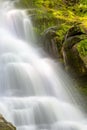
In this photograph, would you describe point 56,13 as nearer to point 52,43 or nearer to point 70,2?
point 70,2

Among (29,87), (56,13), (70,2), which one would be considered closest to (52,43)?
(29,87)

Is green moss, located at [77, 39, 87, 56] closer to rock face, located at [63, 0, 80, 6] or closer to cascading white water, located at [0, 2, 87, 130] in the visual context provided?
cascading white water, located at [0, 2, 87, 130]

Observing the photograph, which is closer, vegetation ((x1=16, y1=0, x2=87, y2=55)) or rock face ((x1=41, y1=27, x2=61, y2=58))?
rock face ((x1=41, y1=27, x2=61, y2=58))

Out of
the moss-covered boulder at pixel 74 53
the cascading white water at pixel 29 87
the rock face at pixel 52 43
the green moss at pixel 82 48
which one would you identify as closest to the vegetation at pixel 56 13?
the rock face at pixel 52 43

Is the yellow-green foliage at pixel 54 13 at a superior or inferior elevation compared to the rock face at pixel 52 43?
superior

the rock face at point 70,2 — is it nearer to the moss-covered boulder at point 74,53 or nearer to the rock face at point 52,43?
the rock face at point 52,43

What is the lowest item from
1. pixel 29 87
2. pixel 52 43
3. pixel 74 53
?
pixel 29 87

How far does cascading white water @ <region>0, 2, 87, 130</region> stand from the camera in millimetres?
9945

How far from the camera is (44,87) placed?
489 inches

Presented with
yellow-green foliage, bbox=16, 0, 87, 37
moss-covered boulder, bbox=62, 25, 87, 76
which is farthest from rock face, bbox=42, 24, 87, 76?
yellow-green foliage, bbox=16, 0, 87, 37

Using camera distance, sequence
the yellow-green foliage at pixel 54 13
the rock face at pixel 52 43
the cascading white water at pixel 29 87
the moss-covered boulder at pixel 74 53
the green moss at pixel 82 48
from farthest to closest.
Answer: the yellow-green foliage at pixel 54 13 → the rock face at pixel 52 43 → the green moss at pixel 82 48 → the moss-covered boulder at pixel 74 53 → the cascading white water at pixel 29 87

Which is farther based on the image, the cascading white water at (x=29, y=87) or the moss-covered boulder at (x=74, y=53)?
the moss-covered boulder at (x=74, y=53)

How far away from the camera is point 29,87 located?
12.2 metres

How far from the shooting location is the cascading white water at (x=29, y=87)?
9.95 m
